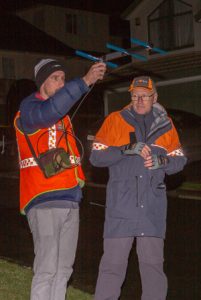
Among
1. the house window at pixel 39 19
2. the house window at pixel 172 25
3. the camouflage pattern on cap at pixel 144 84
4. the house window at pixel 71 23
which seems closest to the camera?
the camouflage pattern on cap at pixel 144 84

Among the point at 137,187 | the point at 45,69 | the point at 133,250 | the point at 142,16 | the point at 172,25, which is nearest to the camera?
the point at 45,69

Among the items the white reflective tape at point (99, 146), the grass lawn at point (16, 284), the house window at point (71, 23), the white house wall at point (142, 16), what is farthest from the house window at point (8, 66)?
the white reflective tape at point (99, 146)

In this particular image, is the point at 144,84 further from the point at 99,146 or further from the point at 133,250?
the point at 133,250

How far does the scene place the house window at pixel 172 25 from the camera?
2955 cm

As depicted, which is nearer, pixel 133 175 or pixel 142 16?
pixel 133 175

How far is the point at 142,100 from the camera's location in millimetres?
5328

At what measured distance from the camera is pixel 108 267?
5273 mm

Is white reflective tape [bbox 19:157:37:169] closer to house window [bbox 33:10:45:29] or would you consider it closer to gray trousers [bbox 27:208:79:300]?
gray trousers [bbox 27:208:79:300]

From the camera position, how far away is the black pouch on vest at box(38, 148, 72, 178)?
15.4ft

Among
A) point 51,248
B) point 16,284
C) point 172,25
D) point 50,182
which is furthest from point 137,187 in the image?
point 172,25

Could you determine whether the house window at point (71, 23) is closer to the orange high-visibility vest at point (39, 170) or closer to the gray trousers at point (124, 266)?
the gray trousers at point (124, 266)

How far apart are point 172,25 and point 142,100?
84.4 feet

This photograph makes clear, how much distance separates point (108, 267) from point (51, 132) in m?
1.25

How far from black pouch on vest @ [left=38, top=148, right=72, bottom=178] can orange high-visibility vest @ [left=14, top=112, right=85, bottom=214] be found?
4cm
